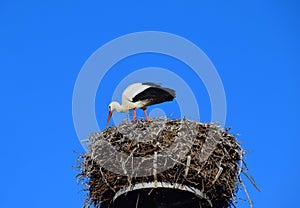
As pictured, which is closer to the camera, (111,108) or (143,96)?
(143,96)

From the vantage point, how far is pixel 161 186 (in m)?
10.3

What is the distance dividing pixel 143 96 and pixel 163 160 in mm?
2728

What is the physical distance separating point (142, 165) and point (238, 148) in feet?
5.63

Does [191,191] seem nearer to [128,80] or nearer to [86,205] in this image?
[86,205]

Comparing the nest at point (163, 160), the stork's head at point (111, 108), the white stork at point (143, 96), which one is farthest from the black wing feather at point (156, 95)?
the nest at point (163, 160)

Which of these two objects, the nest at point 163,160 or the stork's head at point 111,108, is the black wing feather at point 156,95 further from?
the nest at point 163,160

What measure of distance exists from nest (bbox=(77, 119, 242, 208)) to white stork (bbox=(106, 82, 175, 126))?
1.45 m

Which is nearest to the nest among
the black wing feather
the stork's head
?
the black wing feather

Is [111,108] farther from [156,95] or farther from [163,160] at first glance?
[163,160]

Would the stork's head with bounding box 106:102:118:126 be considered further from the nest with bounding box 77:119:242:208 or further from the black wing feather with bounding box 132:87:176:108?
the nest with bounding box 77:119:242:208

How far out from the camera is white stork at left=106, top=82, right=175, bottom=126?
1259 centimetres

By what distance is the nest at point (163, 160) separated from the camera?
33.8 feet

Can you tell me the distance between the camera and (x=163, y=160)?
10.3m

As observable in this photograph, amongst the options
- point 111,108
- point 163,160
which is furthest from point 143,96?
point 163,160
